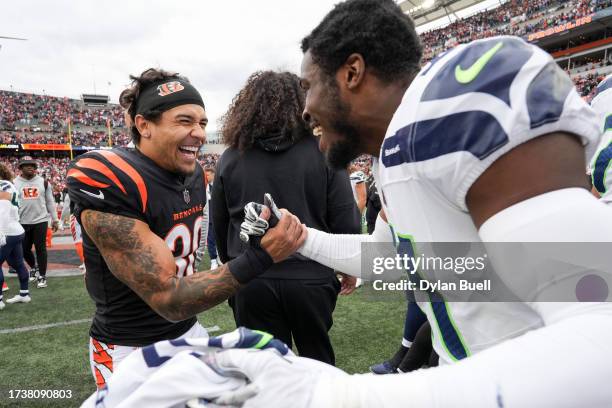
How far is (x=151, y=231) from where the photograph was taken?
1.79m

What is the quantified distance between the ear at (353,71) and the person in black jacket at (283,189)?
1.06 meters

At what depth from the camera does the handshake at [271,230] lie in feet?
5.41

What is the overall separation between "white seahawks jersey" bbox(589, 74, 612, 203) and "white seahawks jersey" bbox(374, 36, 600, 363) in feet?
6.24

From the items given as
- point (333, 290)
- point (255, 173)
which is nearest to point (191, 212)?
point (255, 173)

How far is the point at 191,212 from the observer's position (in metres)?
2.10

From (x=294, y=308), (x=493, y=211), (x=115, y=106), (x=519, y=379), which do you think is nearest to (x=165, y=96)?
(x=294, y=308)

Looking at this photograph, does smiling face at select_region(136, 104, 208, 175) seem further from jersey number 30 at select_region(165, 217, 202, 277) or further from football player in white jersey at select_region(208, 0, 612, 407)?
football player in white jersey at select_region(208, 0, 612, 407)

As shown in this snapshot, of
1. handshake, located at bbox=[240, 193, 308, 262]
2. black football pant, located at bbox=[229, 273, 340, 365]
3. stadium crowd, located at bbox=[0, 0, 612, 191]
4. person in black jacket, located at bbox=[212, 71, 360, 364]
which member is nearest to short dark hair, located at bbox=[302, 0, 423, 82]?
handshake, located at bbox=[240, 193, 308, 262]

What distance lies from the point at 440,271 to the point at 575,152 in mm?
411

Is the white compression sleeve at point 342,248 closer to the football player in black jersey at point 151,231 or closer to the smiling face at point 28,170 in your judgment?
the football player in black jersey at point 151,231

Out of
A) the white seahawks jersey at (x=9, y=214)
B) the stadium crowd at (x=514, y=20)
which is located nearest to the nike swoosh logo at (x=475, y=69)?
the white seahawks jersey at (x=9, y=214)

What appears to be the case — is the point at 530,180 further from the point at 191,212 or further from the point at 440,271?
the point at 191,212

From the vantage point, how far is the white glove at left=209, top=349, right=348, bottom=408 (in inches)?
24.0

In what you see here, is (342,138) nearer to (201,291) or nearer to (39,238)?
(201,291)
